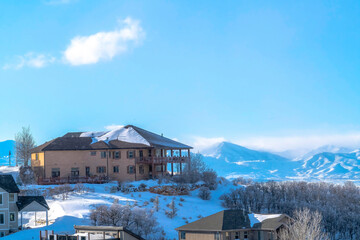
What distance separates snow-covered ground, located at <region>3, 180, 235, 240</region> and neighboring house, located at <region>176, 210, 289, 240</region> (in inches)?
196

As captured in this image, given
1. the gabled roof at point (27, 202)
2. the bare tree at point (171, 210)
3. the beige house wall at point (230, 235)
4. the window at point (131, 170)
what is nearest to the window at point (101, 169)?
the window at point (131, 170)

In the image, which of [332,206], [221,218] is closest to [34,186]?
[221,218]

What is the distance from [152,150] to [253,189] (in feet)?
52.6

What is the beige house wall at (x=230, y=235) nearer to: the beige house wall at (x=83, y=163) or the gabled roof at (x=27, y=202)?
the gabled roof at (x=27, y=202)

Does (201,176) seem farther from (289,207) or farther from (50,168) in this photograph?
(50,168)

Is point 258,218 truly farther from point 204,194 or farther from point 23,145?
point 23,145

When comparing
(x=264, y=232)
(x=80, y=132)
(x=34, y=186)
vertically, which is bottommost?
(x=264, y=232)


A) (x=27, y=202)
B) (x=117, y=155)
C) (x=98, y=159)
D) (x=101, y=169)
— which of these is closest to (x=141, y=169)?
(x=117, y=155)

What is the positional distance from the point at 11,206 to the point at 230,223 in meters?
22.3

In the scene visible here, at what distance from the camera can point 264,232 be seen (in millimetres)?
49188

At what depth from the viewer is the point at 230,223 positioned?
48.9m

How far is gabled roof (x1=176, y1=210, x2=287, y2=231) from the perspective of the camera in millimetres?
48406

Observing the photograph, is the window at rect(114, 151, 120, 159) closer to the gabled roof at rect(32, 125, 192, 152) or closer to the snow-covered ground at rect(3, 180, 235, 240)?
the gabled roof at rect(32, 125, 192, 152)

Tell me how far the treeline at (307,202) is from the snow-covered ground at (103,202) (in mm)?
3776
